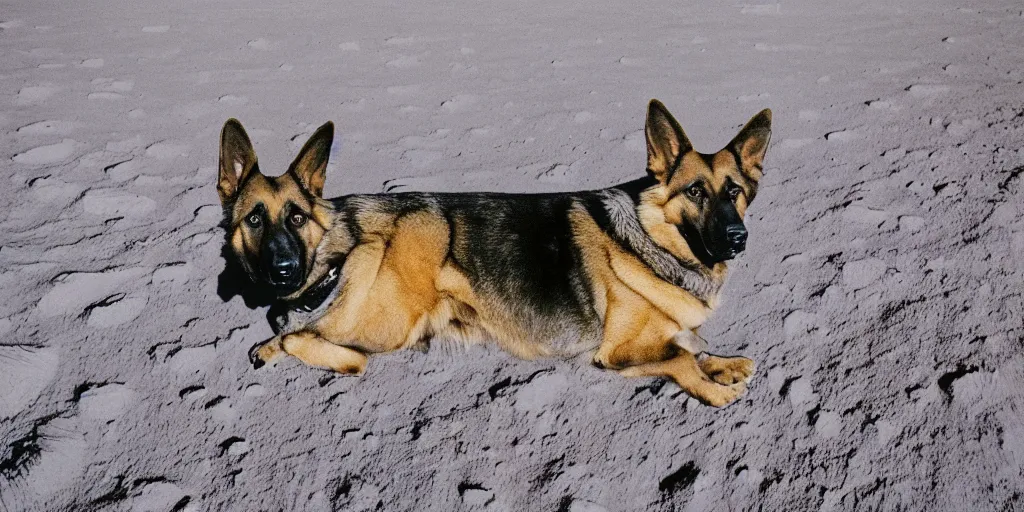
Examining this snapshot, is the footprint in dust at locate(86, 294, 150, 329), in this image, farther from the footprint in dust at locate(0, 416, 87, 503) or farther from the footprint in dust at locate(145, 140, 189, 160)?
the footprint in dust at locate(145, 140, 189, 160)

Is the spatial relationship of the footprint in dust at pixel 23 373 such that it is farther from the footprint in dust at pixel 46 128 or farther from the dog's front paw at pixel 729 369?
the dog's front paw at pixel 729 369

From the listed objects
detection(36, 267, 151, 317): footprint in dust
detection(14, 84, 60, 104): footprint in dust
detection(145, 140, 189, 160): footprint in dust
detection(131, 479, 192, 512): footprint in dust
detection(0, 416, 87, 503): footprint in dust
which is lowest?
detection(131, 479, 192, 512): footprint in dust

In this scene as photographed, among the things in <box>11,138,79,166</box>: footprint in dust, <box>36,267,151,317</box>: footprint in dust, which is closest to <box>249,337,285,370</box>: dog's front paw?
<box>36,267,151,317</box>: footprint in dust

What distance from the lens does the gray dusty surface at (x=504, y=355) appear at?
2631mm

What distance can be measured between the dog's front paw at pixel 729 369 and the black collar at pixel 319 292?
1888 millimetres

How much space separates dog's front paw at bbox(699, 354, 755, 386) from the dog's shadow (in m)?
2.26

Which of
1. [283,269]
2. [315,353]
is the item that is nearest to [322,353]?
[315,353]

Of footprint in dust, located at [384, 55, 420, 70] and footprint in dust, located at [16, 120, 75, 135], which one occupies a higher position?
footprint in dust, located at [384, 55, 420, 70]

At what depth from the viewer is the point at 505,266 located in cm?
329

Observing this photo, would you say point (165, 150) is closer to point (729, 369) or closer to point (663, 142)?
point (663, 142)

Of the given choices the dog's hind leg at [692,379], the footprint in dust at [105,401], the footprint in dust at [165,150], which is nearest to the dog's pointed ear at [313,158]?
the footprint in dust at [105,401]

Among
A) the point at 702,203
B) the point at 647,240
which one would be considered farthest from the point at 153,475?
the point at 702,203

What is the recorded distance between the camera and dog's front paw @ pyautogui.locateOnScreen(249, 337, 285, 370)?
127 inches

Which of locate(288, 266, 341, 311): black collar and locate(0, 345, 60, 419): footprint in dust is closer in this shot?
locate(0, 345, 60, 419): footprint in dust
